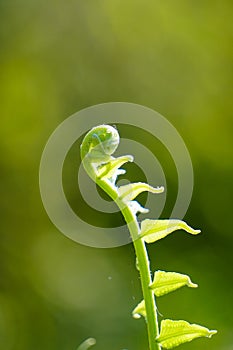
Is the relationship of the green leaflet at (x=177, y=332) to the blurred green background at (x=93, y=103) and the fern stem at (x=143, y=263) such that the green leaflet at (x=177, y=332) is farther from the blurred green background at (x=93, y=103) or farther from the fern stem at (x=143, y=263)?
the blurred green background at (x=93, y=103)

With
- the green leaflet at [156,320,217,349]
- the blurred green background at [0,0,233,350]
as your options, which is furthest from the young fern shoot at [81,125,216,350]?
the blurred green background at [0,0,233,350]

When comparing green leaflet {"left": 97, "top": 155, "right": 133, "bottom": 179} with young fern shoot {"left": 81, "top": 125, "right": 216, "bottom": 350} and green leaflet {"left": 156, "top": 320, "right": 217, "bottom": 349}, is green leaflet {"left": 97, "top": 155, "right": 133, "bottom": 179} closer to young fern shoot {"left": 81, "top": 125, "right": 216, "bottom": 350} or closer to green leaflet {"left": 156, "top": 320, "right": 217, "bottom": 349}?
young fern shoot {"left": 81, "top": 125, "right": 216, "bottom": 350}

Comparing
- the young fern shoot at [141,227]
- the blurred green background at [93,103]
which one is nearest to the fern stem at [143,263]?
the young fern shoot at [141,227]

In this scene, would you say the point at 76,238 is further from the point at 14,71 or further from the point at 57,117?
the point at 14,71

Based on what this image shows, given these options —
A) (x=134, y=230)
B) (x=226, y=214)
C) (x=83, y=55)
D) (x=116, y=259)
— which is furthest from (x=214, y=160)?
(x=134, y=230)

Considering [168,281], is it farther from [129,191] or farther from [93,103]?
[93,103]

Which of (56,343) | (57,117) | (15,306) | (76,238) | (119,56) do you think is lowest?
(56,343)
